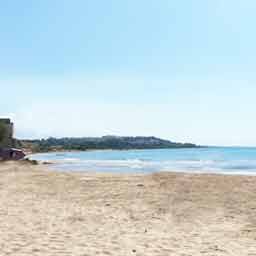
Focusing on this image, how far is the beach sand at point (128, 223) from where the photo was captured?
7367 mm

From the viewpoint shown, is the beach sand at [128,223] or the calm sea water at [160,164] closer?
the beach sand at [128,223]

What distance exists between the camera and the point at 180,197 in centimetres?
1518

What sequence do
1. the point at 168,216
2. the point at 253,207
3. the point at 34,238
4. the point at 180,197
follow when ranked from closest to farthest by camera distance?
the point at 34,238 → the point at 168,216 → the point at 253,207 → the point at 180,197

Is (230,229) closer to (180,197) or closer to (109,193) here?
(180,197)

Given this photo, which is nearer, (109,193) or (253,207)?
(253,207)

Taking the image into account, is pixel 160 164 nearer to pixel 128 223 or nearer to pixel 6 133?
pixel 6 133

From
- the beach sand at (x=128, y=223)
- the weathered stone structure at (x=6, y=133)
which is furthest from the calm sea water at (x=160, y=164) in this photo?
the beach sand at (x=128, y=223)

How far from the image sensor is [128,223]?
32.7 ft

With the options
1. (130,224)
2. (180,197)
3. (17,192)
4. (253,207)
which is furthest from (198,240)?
(17,192)

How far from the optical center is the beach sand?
737 cm

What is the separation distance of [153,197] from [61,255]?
8647mm

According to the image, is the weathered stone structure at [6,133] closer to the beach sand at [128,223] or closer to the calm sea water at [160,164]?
the calm sea water at [160,164]

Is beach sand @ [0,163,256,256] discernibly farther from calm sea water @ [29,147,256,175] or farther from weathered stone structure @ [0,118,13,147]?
weathered stone structure @ [0,118,13,147]

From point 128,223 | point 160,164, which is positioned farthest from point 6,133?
point 128,223
